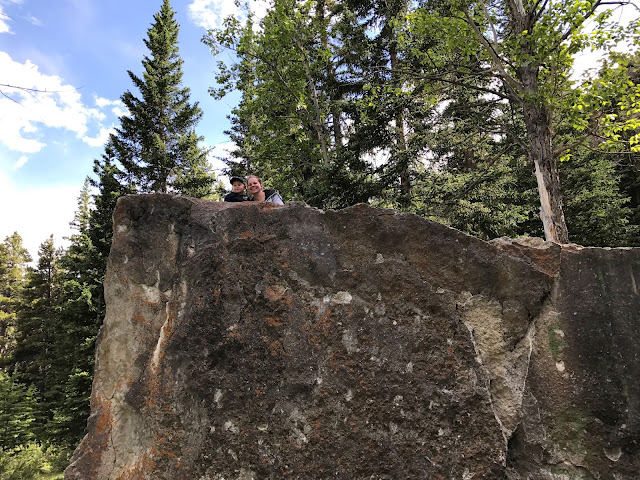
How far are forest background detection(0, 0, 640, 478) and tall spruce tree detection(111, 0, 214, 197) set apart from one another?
57 mm

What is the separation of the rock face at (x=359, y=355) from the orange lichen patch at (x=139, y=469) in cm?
2

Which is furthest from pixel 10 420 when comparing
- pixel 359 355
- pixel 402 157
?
pixel 359 355

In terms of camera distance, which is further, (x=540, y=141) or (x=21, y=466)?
(x=21, y=466)

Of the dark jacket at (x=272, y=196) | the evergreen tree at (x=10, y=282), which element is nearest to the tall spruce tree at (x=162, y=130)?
the dark jacket at (x=272, y=196)

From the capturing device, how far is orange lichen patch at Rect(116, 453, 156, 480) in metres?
2.63

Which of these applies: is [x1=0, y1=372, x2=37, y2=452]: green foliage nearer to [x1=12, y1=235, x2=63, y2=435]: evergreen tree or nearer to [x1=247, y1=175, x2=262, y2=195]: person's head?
[x1=12, y1=235, x2=63, y2=435]: evergreen tree

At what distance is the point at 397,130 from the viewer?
11.4m

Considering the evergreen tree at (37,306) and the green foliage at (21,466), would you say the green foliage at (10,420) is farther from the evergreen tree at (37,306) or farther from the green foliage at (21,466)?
the evergreen tree at (37,306)

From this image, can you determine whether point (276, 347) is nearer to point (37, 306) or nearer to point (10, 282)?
point (37, 306)

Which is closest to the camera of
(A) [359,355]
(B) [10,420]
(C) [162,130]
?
(A) [359,355]

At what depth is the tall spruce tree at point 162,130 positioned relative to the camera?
1502 centimetres

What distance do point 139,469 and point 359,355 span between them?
5.58 feet

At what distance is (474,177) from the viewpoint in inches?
413

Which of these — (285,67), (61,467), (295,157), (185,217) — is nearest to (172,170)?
(295,157)
